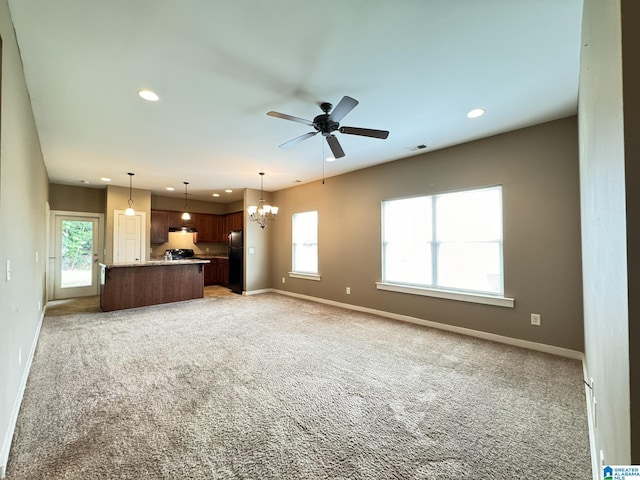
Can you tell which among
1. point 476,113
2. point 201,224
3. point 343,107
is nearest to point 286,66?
point 343,107

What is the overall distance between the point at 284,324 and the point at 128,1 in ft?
13.3

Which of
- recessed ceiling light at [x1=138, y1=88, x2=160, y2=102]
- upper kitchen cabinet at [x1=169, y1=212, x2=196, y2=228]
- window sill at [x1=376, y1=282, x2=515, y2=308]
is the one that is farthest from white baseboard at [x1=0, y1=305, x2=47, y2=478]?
upper kitchen cabinet at [x1=169, y1=212, x2=196, y2=228]

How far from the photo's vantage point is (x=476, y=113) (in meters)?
3.15

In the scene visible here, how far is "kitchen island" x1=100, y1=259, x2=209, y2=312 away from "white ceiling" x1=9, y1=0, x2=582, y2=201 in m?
2.50

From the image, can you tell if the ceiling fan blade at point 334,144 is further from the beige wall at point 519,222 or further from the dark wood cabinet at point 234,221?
the dark wood cabinet at point 234,221

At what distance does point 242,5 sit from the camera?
1.73 meters

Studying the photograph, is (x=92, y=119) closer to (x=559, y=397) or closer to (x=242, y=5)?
(x=242, y=5)

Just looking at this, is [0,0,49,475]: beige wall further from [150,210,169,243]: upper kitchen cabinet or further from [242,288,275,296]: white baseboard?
[150,210,169,243]: upper kitchen cabinet

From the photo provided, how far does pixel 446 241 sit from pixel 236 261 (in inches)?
210

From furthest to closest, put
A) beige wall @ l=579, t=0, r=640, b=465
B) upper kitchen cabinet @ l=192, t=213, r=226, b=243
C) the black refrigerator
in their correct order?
upper kitchen cabinet @ l=192, t=213, r=226, b=243 < the black refrigerator < beige wall @ l=579, t=0, r=640, b=465

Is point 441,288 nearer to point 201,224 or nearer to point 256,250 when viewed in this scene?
point 256,250

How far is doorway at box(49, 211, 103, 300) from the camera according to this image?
659cm

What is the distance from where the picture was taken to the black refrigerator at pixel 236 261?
7348mm

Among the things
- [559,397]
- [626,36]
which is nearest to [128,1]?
[626,36]
